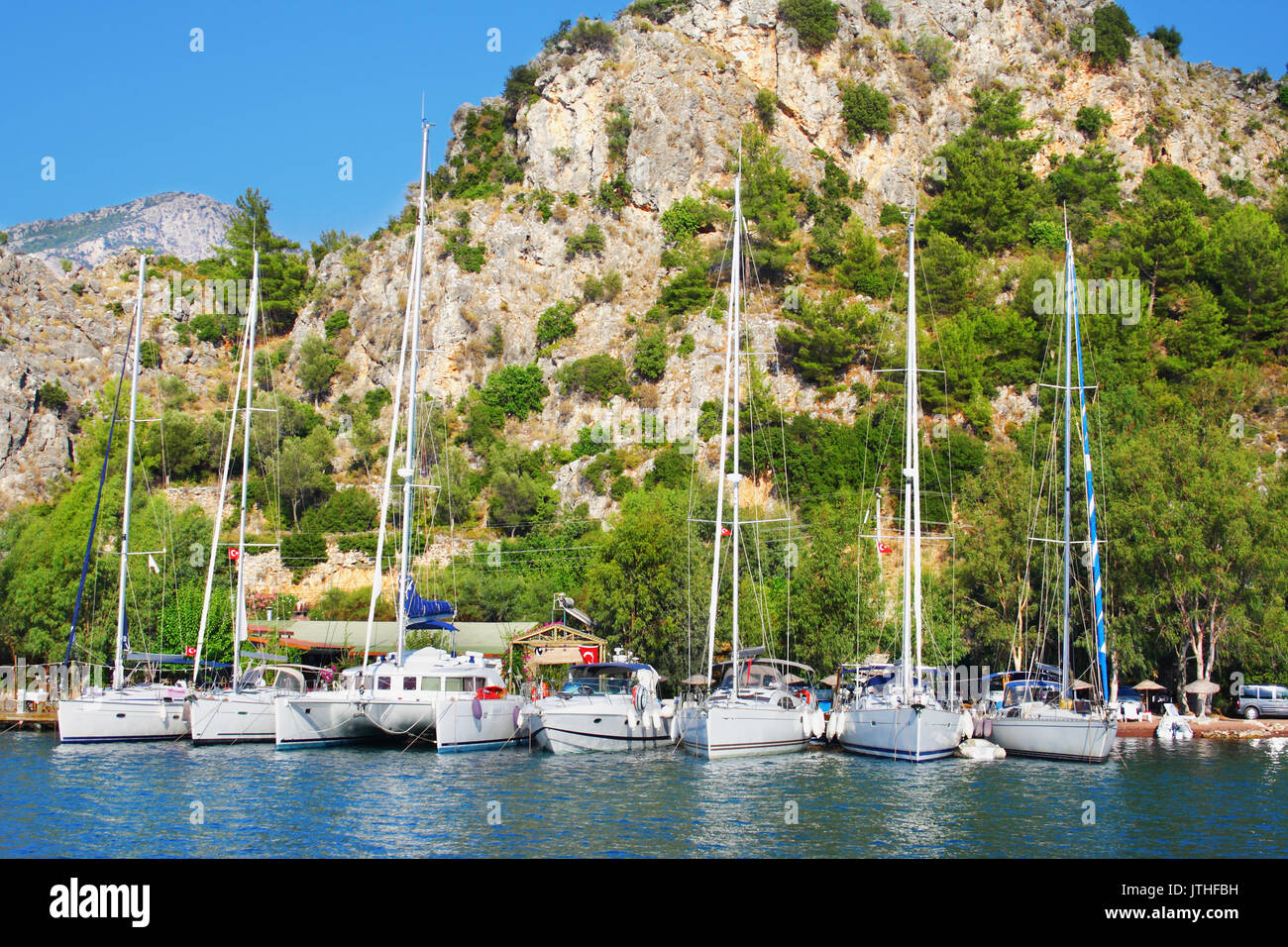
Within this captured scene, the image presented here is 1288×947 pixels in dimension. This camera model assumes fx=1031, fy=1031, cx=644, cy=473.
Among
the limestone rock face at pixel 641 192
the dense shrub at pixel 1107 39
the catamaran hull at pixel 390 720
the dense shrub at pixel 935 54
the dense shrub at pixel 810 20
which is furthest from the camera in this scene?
the dense shrub at pixel 935 54

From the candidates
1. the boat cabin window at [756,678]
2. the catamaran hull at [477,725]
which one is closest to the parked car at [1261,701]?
the boat cabin window at [756,678]

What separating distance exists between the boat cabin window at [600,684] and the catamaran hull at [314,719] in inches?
270

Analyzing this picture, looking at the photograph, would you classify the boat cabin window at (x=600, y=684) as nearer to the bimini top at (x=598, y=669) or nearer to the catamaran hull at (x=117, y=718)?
the bimini top at (x=598, y=669)

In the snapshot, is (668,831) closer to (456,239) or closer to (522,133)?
(456,239)

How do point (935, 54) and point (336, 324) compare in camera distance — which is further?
point (935, 54)

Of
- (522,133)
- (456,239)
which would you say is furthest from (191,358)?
(522,133)

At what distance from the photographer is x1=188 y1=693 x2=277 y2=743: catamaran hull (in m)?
34.9

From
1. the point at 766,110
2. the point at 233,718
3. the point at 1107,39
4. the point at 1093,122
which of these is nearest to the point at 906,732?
the point at 233,718

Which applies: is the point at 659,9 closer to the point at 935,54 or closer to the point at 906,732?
the point at 935,54

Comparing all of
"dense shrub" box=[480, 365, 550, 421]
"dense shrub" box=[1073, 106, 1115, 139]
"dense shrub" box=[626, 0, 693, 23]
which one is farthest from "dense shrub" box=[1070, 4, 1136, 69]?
"dense shrub" box=[480, 365, 550, 421]

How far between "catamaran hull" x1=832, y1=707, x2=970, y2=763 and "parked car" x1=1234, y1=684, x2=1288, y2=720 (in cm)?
1527

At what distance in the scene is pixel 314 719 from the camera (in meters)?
34.0

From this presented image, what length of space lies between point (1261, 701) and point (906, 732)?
61.8 feet

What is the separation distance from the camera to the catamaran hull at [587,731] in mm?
33688
